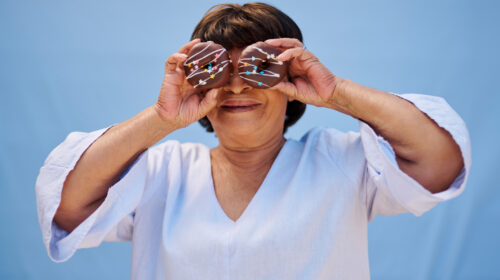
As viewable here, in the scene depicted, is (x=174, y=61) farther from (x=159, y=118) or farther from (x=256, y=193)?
(x=256, y=193)

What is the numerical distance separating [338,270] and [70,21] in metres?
1.75

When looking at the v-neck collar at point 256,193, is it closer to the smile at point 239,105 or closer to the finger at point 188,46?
the smile at point 239,105

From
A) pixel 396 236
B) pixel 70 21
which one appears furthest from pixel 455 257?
pixel 70 21

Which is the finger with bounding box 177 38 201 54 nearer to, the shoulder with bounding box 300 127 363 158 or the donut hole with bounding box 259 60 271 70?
the donut hole with bounding box 259 60 271 70

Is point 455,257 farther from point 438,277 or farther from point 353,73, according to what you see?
point 353,73

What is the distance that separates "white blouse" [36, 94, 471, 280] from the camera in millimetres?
1246

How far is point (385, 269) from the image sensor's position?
2174 mm

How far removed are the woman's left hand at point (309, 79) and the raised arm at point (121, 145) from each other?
233 millimetres

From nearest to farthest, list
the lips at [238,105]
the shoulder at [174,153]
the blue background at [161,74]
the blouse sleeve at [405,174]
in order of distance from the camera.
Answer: the blouse sleeve at [405,174]
the lips at [238,105]
the shoulder at [174,153]
the blue background at [161,74]

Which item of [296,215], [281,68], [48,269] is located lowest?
[48,269]

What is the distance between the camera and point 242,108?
139 centimetres

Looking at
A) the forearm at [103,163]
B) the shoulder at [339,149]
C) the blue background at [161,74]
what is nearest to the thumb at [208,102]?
the forearm at [103,163]

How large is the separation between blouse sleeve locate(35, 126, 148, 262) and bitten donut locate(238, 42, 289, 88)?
0.39 metres

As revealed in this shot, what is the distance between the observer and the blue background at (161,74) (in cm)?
212
